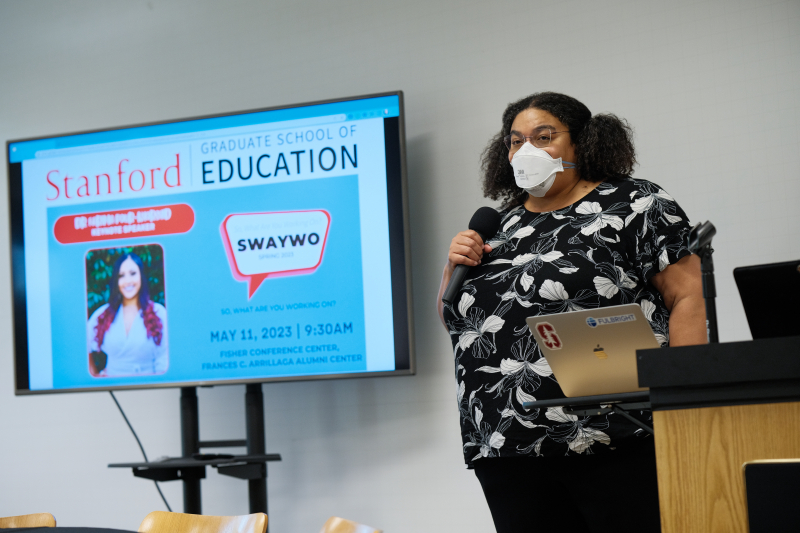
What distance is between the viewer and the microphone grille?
177 cm

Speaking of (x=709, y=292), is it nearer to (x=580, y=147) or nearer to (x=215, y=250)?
(x=580, y=147)

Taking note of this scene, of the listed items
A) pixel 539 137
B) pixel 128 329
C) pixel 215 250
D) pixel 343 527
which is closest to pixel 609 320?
pixel 539 137

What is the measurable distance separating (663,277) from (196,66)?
7.50 ft

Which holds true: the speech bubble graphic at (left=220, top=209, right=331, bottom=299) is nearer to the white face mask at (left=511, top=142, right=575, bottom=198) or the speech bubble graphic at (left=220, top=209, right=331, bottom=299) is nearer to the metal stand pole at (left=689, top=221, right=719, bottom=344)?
the white face mask at (left=511, top=142, right=575, bottom=198)

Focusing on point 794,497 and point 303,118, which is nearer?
point 794,497

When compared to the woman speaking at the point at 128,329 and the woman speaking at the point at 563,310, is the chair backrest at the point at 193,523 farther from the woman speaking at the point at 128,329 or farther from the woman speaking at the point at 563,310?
the woman speaking at the point at 128,329

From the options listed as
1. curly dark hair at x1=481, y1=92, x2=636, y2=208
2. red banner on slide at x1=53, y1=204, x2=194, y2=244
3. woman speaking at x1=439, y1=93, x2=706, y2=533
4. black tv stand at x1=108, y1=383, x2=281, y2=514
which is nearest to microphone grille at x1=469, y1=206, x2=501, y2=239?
woman speaking at x1=439, y1=93, x2=706, y2=533

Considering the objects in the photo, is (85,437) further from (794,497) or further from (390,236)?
(794,497)

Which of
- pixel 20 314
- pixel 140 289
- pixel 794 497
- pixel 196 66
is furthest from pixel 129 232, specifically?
pixel 794 497

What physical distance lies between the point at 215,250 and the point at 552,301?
1582 mm

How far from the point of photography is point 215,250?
2.79m

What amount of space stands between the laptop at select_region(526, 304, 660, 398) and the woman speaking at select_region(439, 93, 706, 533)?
0.63ft

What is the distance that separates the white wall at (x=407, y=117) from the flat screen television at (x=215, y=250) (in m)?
0.23

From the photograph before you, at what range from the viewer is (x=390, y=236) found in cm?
263
